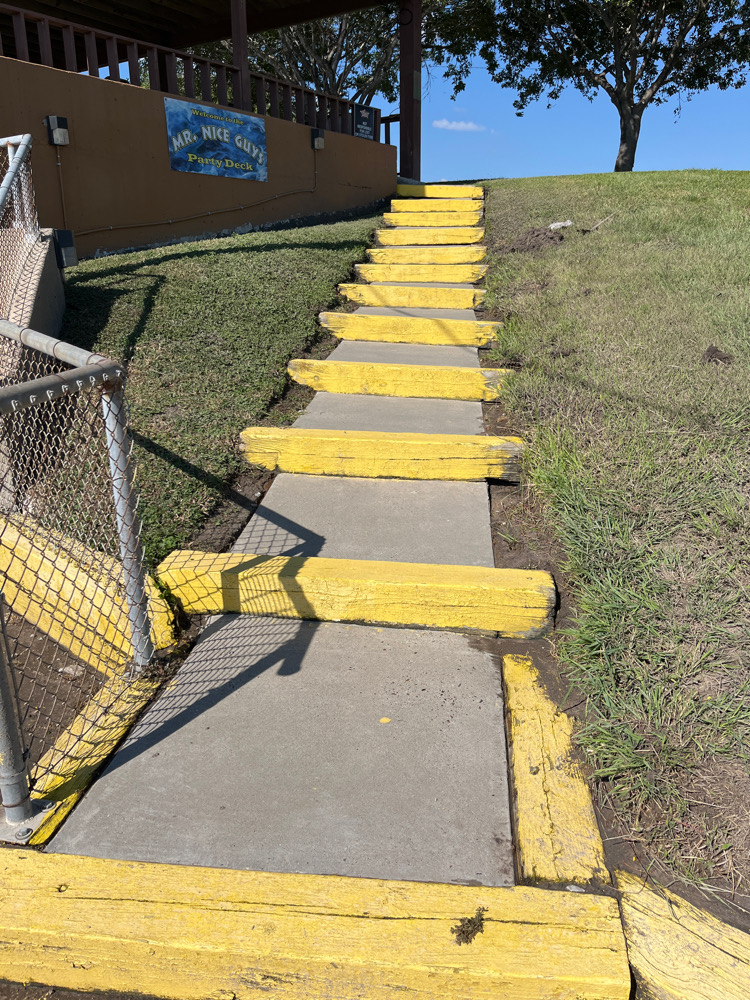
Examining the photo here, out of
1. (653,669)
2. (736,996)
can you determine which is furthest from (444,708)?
(736,996)

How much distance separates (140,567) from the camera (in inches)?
106

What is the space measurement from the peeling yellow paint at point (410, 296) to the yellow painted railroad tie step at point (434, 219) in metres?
3.31

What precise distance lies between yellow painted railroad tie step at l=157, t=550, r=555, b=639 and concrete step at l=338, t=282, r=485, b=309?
4.63 m

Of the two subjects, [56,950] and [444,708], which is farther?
[444,708]

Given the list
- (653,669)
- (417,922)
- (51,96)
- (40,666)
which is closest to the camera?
(417,922)

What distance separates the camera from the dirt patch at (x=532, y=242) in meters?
7.79

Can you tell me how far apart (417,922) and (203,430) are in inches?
121

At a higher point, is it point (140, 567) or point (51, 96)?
point (51, 96)

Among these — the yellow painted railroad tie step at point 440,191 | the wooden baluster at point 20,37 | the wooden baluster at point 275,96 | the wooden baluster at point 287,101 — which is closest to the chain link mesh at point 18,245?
the wooden baluster at point 20,37

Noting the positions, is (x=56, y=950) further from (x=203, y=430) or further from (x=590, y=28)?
(x=590, y=28)

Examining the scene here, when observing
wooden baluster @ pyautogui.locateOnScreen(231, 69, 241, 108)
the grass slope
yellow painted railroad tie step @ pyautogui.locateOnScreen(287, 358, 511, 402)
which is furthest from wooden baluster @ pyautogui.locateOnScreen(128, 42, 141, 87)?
yellow painted railroad tie step @ pyautogui.locateOnScreen(287, 358, 511, 402)

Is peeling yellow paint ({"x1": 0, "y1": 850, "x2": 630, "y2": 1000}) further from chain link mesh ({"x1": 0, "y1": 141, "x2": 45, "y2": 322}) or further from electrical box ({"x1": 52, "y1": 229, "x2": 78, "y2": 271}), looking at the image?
electrical box ({"x1": 52, "y1": 229, "x2": 78, "y2": 271})

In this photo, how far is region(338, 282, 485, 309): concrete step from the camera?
23.4 feet

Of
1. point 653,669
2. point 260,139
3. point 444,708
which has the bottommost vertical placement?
point 444,708
